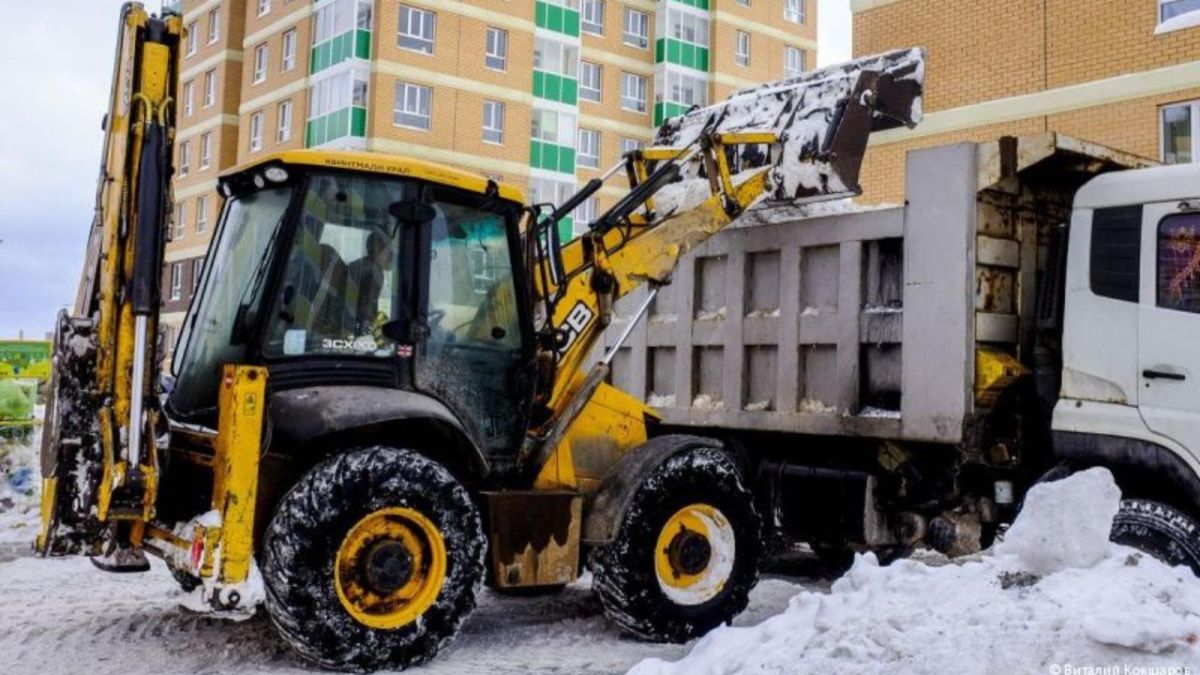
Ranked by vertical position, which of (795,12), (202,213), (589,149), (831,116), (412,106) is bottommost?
(831,116)

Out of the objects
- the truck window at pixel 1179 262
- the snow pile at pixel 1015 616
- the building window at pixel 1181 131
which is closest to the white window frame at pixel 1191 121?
the building window at pixel 1181 131

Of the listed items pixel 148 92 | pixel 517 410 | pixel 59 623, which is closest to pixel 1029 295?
pixel 517 410

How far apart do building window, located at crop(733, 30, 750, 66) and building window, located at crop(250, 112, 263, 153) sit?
1748 cm

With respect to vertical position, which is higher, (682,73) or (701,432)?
(682,73)

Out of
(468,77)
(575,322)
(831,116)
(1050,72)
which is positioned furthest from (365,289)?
(468,77)

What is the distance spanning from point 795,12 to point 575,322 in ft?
133

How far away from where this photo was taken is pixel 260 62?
36.3 metres

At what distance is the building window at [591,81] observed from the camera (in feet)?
129

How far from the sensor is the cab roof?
5.38 m

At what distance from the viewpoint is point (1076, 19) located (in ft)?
45.3

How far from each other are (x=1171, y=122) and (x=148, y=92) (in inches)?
483

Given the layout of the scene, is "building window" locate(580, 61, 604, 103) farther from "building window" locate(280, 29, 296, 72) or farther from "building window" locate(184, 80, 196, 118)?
"building window" locate(184, 80, 196, 118)

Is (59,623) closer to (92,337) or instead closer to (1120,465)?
(92,337)

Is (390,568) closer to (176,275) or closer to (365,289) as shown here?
(365,289)
